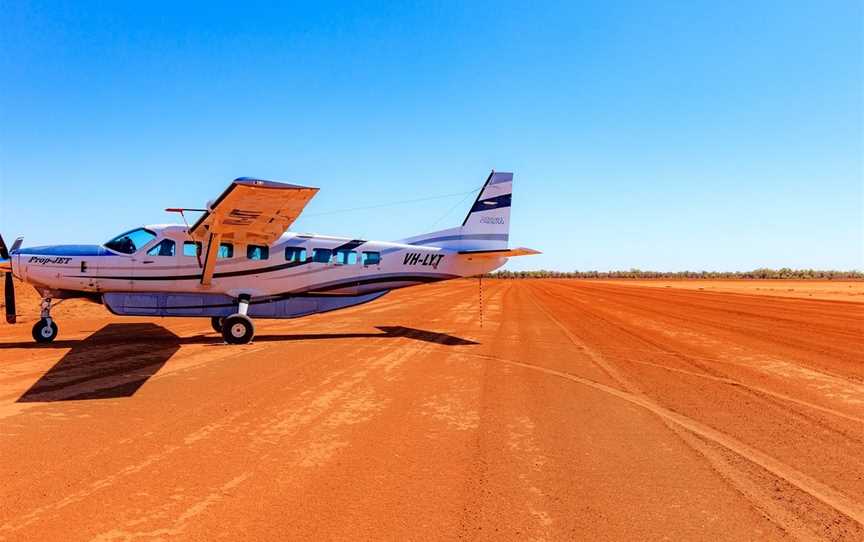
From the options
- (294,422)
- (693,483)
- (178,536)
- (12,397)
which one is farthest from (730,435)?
(12,397)

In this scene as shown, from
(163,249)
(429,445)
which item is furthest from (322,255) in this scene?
(429,445)

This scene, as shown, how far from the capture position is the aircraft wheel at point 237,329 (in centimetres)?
1248

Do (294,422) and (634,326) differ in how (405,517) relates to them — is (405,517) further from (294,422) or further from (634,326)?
(634,326)

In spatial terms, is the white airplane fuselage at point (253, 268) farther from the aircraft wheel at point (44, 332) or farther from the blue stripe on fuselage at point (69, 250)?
the aircraft wheel at point (44, 332)

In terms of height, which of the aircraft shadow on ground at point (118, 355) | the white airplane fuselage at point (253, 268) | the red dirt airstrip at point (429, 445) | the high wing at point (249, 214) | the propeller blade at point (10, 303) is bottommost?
the aircraft shadow on ground at point (118, 355)

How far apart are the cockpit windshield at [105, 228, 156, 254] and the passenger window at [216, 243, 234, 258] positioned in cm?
172

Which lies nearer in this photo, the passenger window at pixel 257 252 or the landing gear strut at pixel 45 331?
the landing gear strut at pixel 45 331

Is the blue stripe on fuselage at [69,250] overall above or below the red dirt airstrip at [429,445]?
above

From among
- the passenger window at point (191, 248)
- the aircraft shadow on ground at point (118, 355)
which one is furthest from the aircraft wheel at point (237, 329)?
the passenger window at point (191, 248)

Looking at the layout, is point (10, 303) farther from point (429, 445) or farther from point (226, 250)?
point (429, 445)

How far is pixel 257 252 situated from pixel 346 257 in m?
2.65

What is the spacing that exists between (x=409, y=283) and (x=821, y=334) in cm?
1231

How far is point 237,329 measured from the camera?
12.6 meters

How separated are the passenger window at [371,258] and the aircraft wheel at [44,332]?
8.11 m
